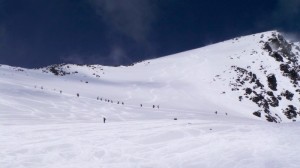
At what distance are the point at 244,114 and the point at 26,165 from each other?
44579 mm

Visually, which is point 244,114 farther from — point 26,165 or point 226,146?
point 26,165

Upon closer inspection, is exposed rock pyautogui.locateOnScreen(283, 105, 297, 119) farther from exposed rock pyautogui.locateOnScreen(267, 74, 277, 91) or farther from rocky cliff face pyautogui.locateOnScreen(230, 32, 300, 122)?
exposed rock pyautogui.locateOnScreen(267, 74, 277, 91)

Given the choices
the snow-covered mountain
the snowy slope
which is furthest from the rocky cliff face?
the snowy slope

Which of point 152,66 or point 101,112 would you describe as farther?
point 152,66

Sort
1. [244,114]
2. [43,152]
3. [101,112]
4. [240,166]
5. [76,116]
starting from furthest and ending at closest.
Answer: [244,114] → [101,112] → [76,116] → [43,152] → [240,166]

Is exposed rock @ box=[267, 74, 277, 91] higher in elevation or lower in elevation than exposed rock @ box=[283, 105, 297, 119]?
higher

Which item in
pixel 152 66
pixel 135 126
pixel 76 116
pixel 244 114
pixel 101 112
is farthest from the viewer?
pixel 152 66

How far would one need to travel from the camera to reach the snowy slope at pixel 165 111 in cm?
1830

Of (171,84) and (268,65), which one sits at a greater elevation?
(268,65)

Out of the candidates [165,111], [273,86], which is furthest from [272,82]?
[165,111]

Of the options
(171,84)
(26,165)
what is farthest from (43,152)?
(171,84)

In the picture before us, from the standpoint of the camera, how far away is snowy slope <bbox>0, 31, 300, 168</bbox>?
60.0ft

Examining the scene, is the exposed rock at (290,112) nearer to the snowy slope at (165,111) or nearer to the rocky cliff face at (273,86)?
the rocky cliff face at (273,86)

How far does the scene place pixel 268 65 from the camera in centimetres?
7925
